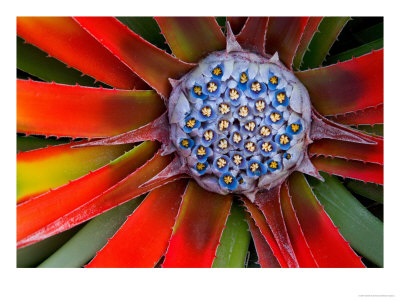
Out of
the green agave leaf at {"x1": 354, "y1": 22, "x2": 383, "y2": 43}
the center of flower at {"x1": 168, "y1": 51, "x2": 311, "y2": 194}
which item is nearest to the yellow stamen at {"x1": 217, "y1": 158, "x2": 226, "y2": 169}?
the center of flower at {"x1": 168, "y1": 51, "x2": 311, "y2": 194}

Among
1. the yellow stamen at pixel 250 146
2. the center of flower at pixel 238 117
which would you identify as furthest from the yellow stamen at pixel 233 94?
the yellow stamen at pixel 250 146

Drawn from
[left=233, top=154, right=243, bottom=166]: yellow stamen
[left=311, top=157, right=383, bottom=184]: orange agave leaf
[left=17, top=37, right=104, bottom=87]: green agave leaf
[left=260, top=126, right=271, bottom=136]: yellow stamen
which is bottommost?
[left=311, top=157, right=383, bottom=184]: orange agave leaf

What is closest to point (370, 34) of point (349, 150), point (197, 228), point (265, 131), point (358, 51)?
point (358, 51)

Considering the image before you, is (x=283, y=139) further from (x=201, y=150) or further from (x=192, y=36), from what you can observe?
(x=192, y=36)

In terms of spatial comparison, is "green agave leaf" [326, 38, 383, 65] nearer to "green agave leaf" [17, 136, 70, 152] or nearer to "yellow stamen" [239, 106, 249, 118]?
"yellow stamen" [239, 106, 249, 118]

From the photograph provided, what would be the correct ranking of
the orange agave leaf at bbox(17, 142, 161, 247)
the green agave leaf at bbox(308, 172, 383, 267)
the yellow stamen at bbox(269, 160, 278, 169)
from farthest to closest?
the green agave leaf at bbox(308, 172, 383, 267), the yellow stamen at bbox(269, 160, 278, 169), the orange agave leaf at bbox(17, 142, 161, 247)
